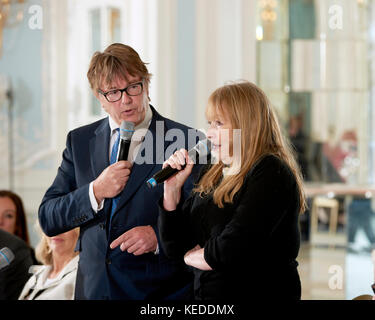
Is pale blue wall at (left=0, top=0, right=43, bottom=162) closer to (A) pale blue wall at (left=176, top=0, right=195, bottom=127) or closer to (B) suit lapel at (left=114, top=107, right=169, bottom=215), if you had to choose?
(A) pale blue wall at (left=176, top=0, right=195, bottom=127)

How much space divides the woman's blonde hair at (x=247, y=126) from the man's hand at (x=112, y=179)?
0.94 ft

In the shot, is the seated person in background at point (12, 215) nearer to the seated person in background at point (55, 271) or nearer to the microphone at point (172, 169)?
the seated person in background at point (55, 271)

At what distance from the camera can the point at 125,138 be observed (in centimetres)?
171

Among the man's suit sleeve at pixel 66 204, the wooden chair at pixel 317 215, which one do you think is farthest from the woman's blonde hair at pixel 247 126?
the wooden chair at pixel 317 215

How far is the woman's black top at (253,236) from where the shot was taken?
1.51 meters

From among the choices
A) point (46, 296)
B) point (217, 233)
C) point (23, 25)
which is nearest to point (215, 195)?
point (217, 233)

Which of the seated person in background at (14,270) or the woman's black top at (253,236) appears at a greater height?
the woman's black top at (253,236)

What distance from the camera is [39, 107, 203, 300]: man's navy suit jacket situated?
179cm

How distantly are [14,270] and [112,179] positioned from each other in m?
0.86

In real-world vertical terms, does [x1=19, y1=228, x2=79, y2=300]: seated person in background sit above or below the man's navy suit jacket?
below

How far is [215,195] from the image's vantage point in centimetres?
159

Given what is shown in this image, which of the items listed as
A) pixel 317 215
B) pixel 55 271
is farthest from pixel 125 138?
pixel 317 215

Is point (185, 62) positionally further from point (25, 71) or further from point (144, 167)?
point (25, 71)

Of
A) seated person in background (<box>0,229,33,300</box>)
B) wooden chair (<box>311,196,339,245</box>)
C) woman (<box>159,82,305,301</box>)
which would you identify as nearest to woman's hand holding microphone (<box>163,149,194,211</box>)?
woman (<box>159,82,305,301</box>)
